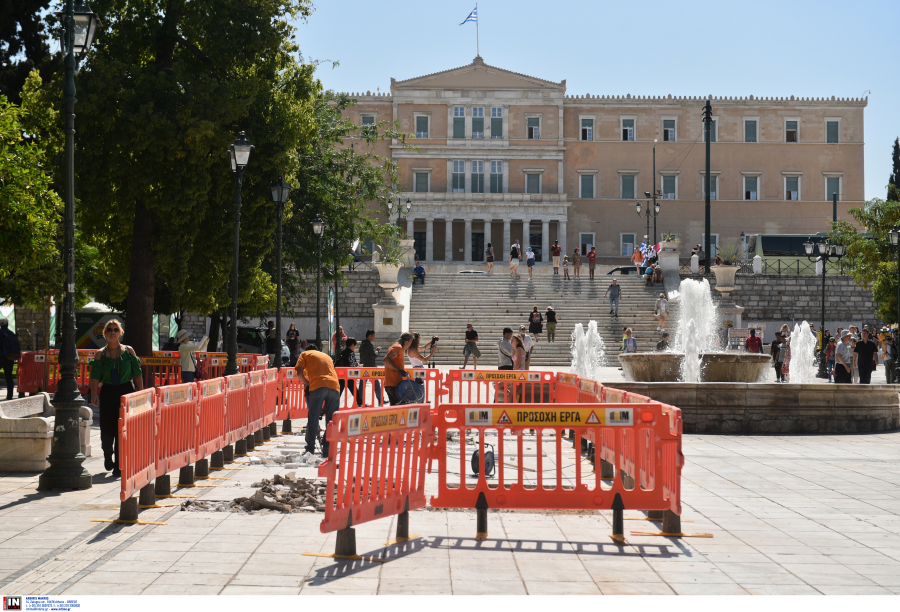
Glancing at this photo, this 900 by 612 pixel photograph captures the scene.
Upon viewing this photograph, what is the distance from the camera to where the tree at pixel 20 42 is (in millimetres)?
28297

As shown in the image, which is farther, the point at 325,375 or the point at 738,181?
the point at 738,181

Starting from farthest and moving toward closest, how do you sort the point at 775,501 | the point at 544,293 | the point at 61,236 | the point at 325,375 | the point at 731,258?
the point at 731,258 → the point at 544,293 → the point at 61,236 → the point at 325,375 → the point at 775,501

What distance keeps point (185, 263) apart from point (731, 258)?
30025mm

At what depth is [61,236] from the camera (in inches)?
904

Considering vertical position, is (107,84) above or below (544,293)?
above

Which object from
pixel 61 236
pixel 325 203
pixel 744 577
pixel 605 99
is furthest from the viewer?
pixel 605 99

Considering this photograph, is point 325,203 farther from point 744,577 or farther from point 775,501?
point 744,577

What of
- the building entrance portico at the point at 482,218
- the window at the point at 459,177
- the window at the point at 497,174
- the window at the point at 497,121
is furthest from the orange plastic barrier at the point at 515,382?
the window at the point at 497,121

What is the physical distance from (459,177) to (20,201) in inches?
1886

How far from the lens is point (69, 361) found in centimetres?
927

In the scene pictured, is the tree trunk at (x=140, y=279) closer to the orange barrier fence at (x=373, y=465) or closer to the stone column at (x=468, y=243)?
the orange barrier fence at (x=373, y=465)

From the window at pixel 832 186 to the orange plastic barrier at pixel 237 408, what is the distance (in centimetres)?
5816

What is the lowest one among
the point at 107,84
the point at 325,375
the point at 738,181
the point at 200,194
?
the point at 325,375

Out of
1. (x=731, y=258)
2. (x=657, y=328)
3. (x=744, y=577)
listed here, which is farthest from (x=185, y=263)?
(x=731, y=258)
